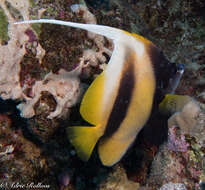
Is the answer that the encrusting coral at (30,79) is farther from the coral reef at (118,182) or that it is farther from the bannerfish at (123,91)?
the coral reef at (118,182)

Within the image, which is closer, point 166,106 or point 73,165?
point 166,106

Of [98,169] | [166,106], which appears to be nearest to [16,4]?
[166,106]

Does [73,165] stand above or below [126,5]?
below

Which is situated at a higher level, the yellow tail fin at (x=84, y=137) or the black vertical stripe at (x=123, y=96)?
the black vertical stripe at (x=123, y=96)

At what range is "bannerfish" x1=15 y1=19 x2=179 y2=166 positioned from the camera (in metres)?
1.30

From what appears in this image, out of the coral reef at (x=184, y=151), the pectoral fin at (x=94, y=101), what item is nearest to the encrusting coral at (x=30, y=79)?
the pectoral fin at (x=94, y=101)

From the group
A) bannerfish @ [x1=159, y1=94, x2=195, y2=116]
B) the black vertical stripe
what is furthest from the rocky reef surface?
the black vertical stripe

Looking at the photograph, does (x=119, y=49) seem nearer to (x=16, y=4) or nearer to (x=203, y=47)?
(x=16, y=4)

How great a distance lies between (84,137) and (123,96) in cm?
51

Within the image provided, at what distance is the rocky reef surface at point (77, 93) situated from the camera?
7.54 ft

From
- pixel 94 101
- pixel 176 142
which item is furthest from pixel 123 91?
pixel 176 142

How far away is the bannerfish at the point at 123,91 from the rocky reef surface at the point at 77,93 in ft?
1.24

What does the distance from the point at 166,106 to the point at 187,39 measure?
2025 millimetres

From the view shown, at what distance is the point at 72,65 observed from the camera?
2459mm
